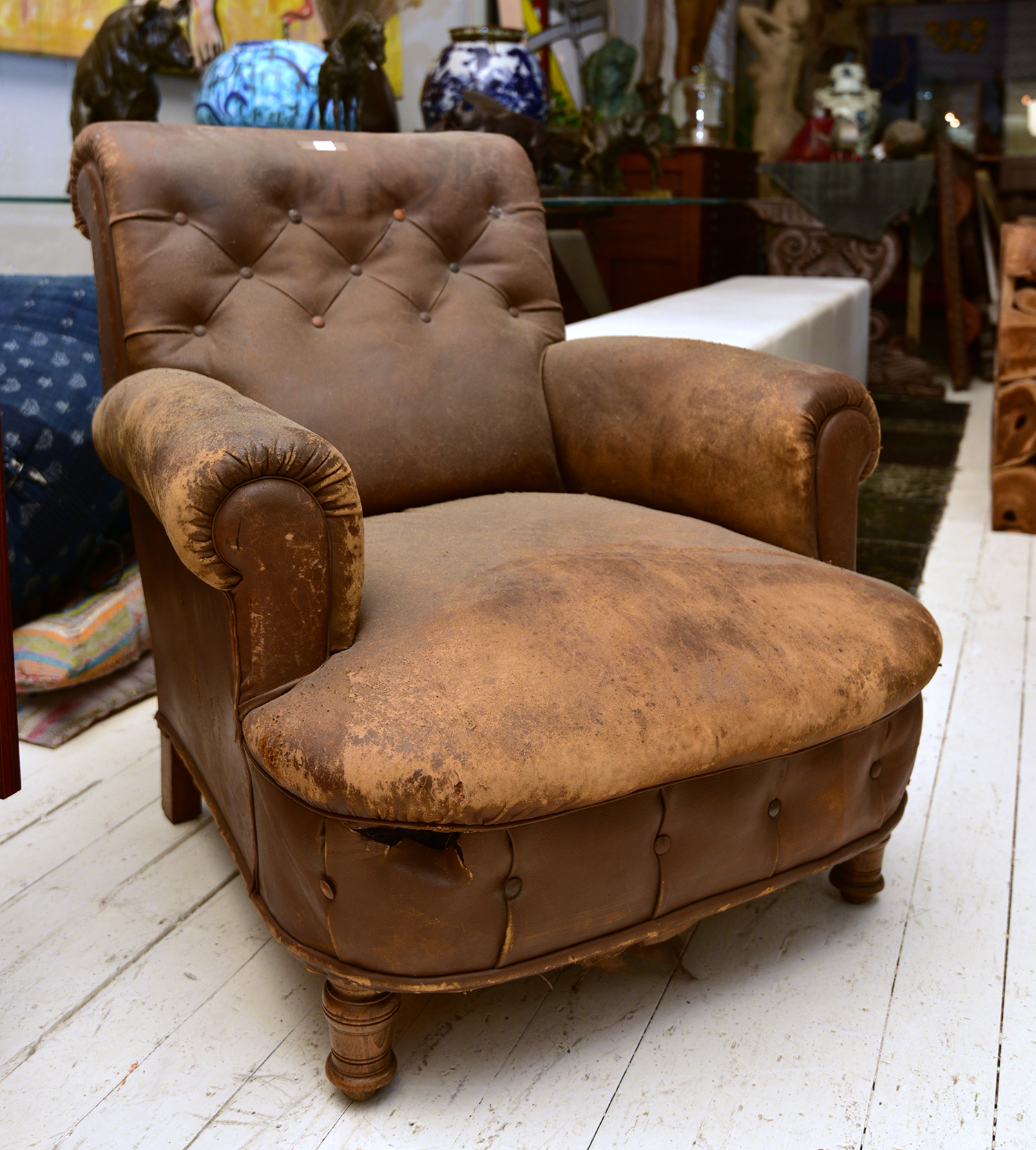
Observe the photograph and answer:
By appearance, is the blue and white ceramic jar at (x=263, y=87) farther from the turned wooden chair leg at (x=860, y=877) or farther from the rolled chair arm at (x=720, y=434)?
the turned wooden chair leg at (x=860, y=877)

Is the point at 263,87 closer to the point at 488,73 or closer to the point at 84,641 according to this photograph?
the point at 488,73

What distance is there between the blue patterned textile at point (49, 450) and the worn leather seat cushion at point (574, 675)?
88 cm

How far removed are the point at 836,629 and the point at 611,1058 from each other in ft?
1.54

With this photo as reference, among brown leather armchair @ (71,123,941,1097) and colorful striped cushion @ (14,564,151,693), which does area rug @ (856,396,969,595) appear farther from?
colorful striped cushion @ (14,564,151,693)

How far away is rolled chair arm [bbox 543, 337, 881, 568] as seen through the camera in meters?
1.21

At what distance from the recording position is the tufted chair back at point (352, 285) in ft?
4.25

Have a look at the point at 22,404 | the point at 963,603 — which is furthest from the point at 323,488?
the point at 963,603

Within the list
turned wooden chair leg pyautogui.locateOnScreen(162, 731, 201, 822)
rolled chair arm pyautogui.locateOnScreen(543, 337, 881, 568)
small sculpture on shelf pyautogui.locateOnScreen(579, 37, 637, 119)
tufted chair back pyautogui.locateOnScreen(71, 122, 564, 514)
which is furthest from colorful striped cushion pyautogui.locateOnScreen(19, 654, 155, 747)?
small sculpture on shelf pyautogui.locateOnScreen(579, 37, 637, 119)

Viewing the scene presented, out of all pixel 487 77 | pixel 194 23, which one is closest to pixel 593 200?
pixel 487 77

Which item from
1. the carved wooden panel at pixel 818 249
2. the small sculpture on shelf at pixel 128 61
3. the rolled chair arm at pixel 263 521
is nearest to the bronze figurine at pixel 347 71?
the small sculpture on shelf at pixel 128 61

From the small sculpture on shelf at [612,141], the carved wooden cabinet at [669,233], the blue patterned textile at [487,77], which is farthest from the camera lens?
the carved wooden cabinet at [669,233]

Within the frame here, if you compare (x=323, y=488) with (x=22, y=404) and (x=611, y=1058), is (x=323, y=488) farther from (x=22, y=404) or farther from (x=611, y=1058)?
(x=22, y=404)

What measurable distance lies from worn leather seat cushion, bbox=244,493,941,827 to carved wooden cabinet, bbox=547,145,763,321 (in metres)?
3.21

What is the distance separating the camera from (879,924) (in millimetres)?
1275
